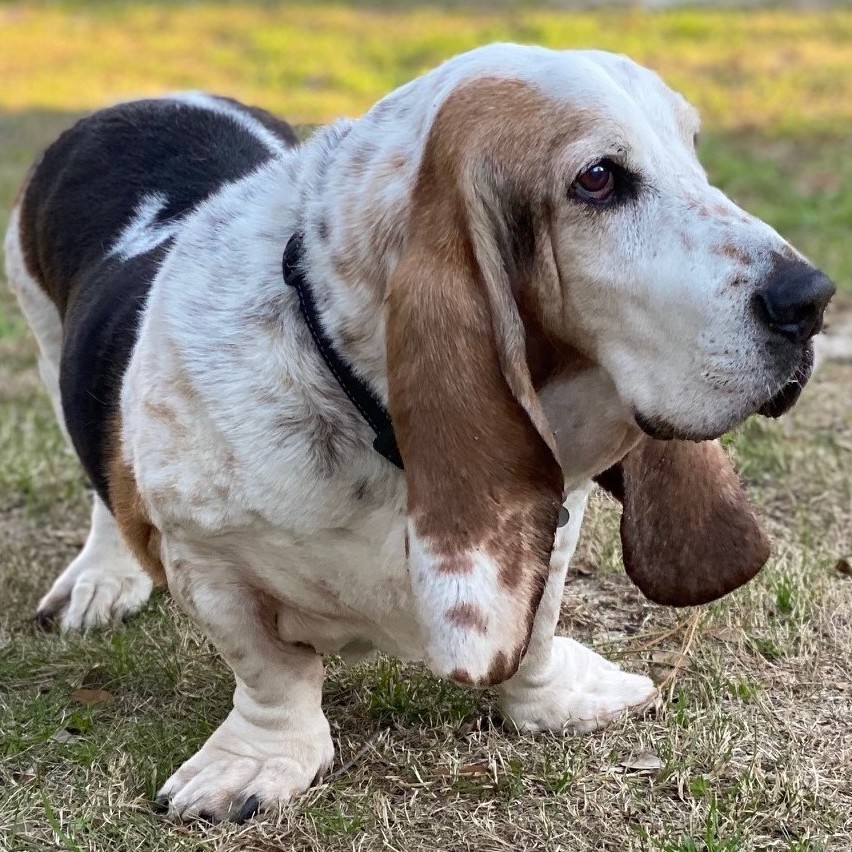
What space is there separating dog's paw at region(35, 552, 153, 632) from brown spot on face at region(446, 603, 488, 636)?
6.41ft

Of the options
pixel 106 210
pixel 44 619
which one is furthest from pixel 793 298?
pixel 44 619

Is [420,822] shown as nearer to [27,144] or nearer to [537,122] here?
[537,122]

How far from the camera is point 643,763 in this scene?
3359mm

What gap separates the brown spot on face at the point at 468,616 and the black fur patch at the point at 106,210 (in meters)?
1.29

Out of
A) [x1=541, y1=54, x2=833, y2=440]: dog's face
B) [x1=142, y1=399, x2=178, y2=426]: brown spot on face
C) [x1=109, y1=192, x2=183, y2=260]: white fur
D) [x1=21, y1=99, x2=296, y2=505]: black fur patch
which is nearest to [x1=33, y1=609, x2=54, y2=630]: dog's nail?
[x1=21, y1=99, x2=296, y2=505]: black fur patch

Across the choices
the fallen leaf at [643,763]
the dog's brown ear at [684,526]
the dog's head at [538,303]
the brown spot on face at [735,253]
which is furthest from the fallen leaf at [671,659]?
the brown spot on face at [735,253]

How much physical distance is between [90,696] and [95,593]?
22.6 inches

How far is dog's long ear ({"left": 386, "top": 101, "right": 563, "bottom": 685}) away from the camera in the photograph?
2514 mm

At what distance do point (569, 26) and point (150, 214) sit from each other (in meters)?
13.6

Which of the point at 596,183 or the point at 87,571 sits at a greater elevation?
the point at 596,183

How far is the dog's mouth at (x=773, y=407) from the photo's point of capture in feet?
8.38

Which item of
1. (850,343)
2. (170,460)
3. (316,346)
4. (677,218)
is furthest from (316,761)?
(850,343)

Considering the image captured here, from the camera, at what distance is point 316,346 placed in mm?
2852

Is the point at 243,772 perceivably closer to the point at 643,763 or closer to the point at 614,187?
the point at 643,763
